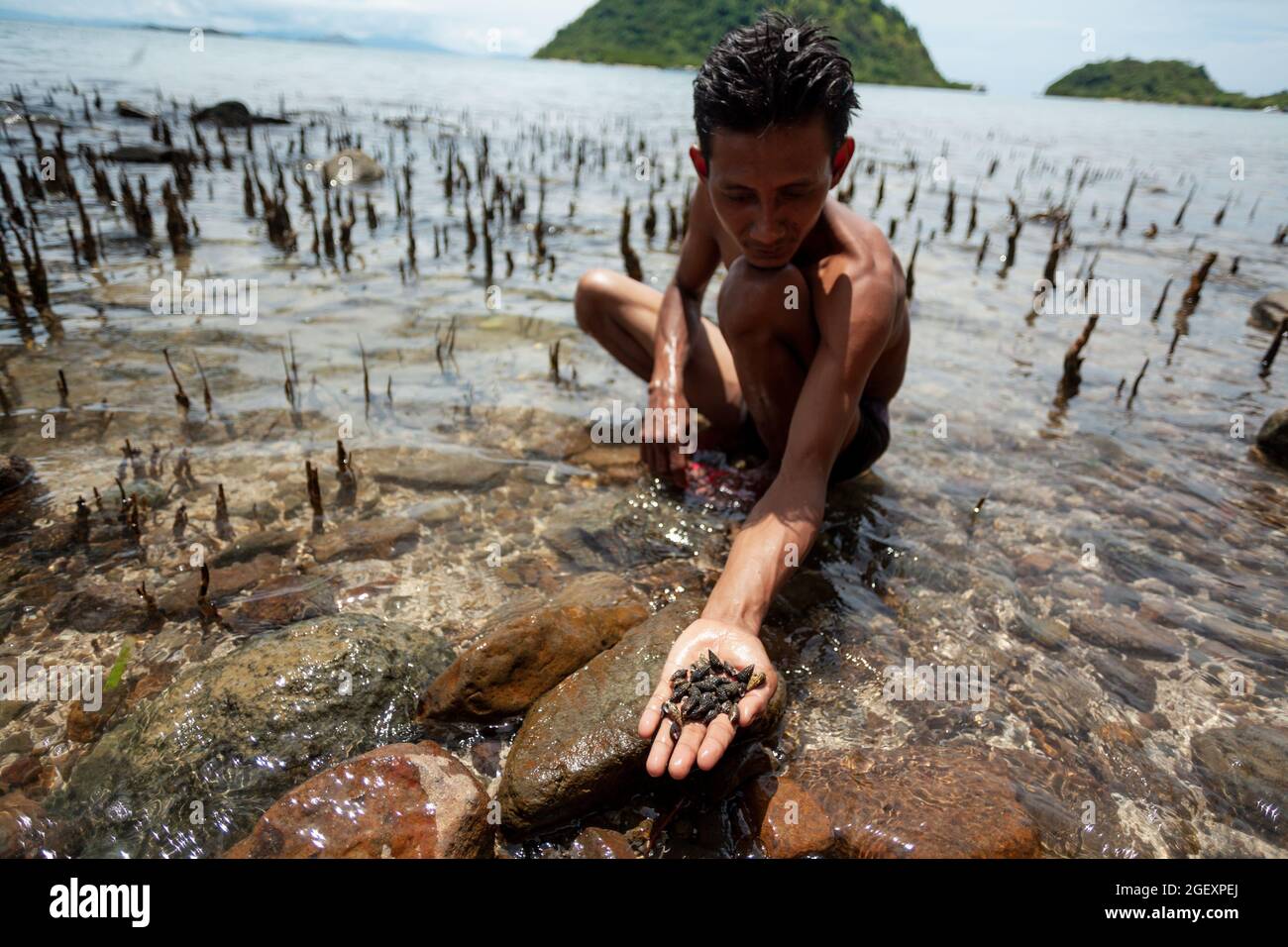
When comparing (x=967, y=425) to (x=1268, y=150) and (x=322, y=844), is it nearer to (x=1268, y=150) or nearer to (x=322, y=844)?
(x=322, y=844)

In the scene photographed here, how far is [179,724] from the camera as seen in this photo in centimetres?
237

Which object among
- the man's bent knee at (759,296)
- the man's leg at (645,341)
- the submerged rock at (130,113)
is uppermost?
the submerged rock at (130,113)

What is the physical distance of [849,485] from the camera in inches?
173

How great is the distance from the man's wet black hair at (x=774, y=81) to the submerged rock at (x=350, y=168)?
12030mm

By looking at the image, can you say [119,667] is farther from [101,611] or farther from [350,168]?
[350,168]

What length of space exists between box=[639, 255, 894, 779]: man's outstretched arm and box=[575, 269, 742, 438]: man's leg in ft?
4.17

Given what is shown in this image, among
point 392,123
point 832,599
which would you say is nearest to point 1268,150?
point 392,123

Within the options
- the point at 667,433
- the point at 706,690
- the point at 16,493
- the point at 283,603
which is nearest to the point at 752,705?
the point at 706,690

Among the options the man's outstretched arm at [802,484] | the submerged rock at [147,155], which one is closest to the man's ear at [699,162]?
the man's outstretched arm at [802,484]

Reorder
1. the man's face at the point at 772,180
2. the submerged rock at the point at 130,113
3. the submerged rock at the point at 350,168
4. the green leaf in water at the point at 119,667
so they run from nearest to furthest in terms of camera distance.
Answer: the man's face at the point at 772,180 < the green leaf in water at the point at 119,667 < the submerged rock at the point at 350,168 < the submerged rock at the point at 130,113

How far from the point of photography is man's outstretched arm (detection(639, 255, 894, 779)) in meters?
2.47

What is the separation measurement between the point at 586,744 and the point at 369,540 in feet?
6.45

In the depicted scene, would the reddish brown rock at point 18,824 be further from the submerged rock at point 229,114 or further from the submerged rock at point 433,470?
the submerged rock at point 229,114

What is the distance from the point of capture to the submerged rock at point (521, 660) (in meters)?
2.60
